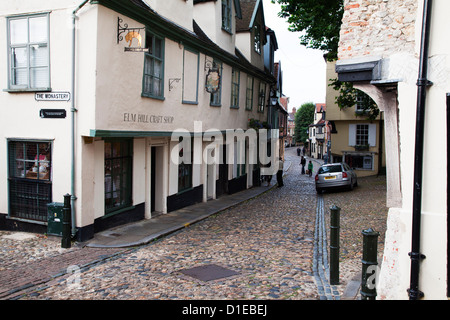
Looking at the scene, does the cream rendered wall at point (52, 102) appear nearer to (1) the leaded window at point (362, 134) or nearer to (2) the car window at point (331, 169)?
(2) the car window at point (331, 169)

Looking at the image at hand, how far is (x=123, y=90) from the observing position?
33.8 feet

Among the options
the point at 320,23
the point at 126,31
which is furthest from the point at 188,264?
the point at 320,23

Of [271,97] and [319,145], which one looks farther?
[319,145]

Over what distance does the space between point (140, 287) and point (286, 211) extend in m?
9.11

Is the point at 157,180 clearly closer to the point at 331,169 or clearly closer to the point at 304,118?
the point at 331,169

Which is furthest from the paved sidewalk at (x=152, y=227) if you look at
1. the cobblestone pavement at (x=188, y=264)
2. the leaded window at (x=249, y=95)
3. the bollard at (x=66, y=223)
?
the leaded window at (x=249, y=95)

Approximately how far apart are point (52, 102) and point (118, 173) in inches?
103

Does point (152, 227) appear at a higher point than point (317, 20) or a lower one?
lower

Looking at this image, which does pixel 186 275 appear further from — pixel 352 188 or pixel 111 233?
pixel 352 188

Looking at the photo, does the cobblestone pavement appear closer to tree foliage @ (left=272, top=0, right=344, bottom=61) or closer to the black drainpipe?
the black drainpipe

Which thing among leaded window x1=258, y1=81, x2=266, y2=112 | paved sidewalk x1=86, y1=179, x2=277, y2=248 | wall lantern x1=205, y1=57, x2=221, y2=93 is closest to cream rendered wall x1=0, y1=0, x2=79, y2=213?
paved sidewalk x1=86, y1=179, x2=277, y2=248

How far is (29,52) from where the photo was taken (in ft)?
32.4

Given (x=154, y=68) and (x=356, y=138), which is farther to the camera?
(x=356, y=138)

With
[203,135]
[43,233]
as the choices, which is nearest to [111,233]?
[43,233]
